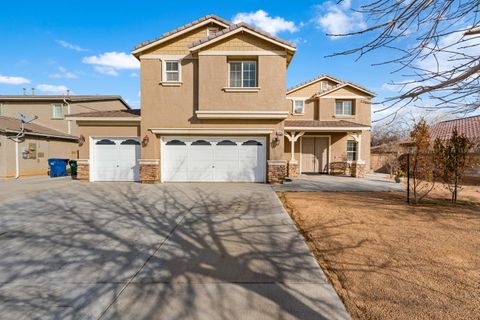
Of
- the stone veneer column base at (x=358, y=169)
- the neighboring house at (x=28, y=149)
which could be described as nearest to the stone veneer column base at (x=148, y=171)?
the neighboring house at (x=28, y=149)

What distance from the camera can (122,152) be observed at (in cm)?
1193

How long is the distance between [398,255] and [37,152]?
20849 mm

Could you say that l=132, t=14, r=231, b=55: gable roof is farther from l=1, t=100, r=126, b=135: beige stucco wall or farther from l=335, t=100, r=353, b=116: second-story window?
l=1, t=100, r=126, b=135: beige stucco wall

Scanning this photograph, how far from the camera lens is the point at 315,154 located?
16.9 metres

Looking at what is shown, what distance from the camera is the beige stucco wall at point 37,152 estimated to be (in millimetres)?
14203

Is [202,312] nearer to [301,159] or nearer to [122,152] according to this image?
[122,152]

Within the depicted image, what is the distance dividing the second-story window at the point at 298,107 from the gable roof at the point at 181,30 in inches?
310

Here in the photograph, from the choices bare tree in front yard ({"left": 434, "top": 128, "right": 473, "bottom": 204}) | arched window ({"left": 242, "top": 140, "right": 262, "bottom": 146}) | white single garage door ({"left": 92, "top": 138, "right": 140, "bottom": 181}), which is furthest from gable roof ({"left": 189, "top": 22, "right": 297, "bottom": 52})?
bare tree in front yard ({"left": 434, "top": 128, "right": 473, "bottom": 204})

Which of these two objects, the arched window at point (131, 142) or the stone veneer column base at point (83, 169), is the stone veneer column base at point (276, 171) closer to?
Answer: the arched window at point (131, 142)

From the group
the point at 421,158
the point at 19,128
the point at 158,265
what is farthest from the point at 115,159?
the point at 421,158

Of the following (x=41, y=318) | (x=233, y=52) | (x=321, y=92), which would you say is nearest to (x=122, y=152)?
(x=233, y=52)

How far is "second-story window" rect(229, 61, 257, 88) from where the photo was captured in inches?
442

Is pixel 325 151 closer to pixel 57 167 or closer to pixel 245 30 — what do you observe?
pixel 245 30

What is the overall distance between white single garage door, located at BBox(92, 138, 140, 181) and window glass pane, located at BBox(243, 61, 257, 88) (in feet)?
20.6
